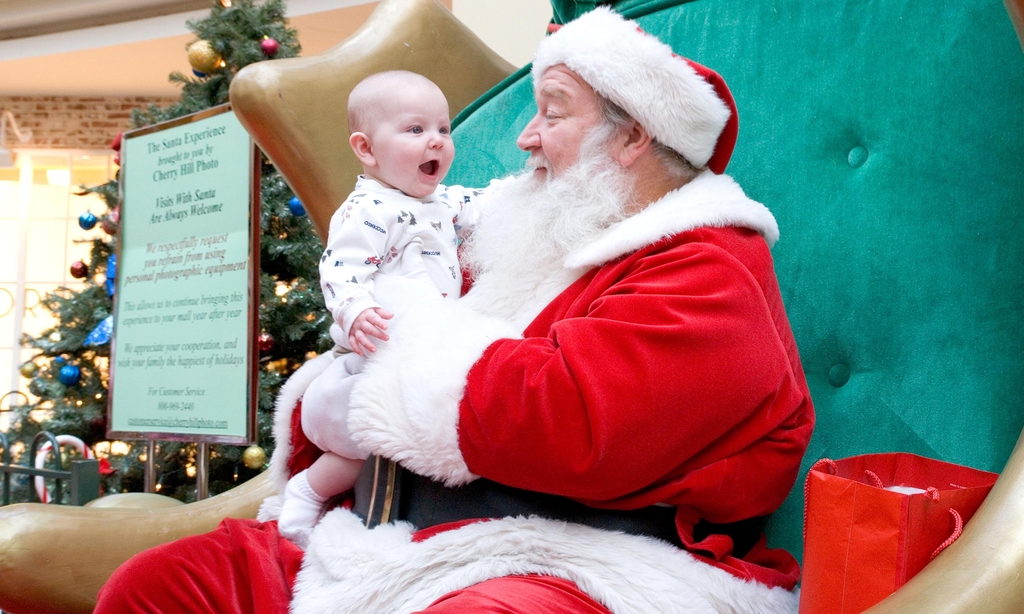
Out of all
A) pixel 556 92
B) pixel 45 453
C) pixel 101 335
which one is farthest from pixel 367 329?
pixel 101 335

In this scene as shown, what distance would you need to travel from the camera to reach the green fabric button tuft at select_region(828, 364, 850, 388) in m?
1.59

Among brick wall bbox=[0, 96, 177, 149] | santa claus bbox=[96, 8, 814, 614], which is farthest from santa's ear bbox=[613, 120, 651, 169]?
brick wall bbox=[0, 96, 177, 149]

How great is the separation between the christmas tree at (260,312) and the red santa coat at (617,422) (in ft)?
8.70

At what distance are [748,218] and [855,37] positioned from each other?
0.47 meters

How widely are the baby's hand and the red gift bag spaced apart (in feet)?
2.27

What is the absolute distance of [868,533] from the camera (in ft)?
3.52

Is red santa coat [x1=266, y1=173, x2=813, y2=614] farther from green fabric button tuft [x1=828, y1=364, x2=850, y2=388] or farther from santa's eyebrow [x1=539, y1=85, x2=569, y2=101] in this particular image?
santa's eyebrow [x1=539, y1=85, x2=569, y2=101]

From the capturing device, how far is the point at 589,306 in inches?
55.1

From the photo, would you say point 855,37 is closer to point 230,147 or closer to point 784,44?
point 784,44

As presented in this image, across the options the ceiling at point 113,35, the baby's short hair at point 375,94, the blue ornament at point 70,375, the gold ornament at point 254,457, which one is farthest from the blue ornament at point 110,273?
the baby's short hair at point 375,94

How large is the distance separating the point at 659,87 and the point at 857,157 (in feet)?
1.29

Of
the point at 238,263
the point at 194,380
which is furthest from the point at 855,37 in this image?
the point at 194,380

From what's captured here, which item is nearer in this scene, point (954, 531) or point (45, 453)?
point (954, 531)

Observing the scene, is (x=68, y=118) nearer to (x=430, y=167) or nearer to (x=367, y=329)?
(x=430, y=167)
